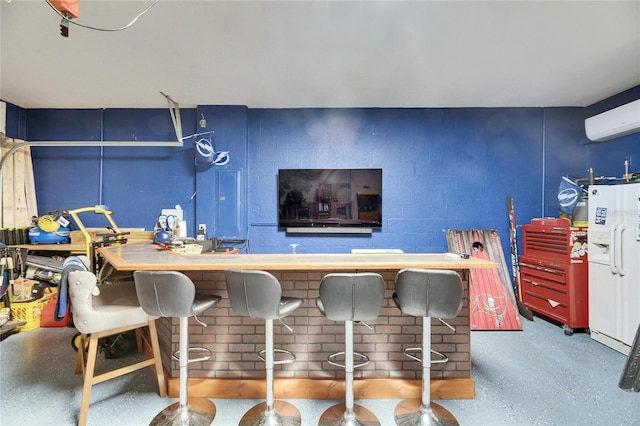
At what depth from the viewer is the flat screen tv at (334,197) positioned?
405cm

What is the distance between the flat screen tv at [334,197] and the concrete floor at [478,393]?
203cm

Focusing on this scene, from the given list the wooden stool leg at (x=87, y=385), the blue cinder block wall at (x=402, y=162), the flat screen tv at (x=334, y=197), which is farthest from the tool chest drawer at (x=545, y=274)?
the wooden stool leg at (x=87, y=385)

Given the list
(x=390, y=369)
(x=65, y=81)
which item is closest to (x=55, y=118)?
(x=65, y=81)

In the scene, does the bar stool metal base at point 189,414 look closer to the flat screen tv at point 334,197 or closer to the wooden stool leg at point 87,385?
the wooden stool leg at point 87,385

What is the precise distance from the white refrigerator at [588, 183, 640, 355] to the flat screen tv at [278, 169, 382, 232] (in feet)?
7.76

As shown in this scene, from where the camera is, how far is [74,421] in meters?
1.92

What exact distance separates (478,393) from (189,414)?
210 centimetres

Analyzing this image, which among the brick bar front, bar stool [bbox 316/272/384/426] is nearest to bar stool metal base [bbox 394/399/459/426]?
the brick bar front

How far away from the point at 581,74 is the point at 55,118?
6889 millimetres

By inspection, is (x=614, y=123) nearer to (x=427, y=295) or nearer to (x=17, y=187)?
(x=427, y=295)

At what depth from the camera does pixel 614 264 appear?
2.88 m

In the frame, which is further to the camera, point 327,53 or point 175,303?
point 327,53

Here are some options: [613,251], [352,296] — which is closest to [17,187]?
[352,296]

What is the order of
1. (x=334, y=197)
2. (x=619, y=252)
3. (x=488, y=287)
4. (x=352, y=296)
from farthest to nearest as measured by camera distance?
(x=334, y=197) < (x=488, y=287) < (x=619, y=252) < (x=352, y=296)
